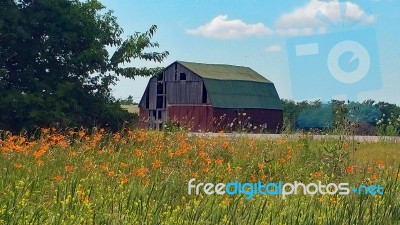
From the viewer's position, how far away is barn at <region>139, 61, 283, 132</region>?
3453cm

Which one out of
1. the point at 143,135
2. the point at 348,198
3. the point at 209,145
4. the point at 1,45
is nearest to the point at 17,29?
the point at 1,45

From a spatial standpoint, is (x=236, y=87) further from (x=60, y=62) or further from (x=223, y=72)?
(x=60, y=62)

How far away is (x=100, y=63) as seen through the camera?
1319cm

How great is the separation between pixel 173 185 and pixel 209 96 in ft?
95.0

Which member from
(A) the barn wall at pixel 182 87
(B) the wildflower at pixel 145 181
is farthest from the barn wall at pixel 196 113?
(B) the wildflower at pixel 145 181

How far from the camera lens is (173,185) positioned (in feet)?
17.1

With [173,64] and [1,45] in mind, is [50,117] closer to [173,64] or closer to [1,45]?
[1,45]

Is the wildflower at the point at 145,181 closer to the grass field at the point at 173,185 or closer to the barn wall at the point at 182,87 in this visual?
the grass field at the point at 173,185

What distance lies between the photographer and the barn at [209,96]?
3453 cm

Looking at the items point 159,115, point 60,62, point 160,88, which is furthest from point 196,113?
point 60,62

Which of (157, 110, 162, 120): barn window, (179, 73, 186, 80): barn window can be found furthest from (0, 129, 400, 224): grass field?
(157, 110, 162, 120): barn window

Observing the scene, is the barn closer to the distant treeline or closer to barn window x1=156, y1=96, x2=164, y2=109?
barn window x1=156, y1=96, x2=164, y2=109

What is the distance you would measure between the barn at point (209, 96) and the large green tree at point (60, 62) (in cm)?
1937

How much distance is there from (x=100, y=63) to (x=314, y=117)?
13.2 metres
